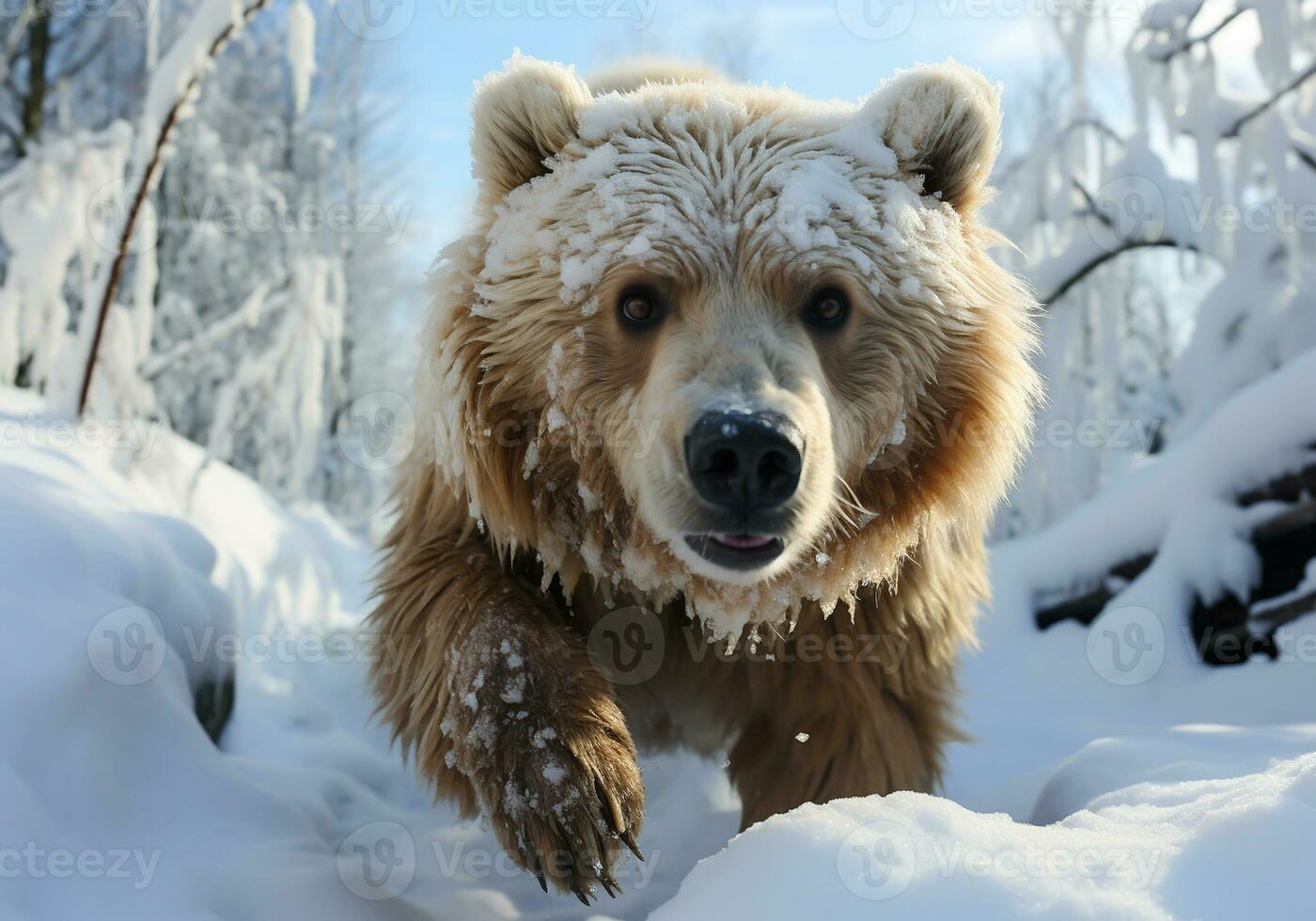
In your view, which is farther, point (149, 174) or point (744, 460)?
point (149, 174)

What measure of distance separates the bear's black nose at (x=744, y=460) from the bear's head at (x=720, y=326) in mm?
60

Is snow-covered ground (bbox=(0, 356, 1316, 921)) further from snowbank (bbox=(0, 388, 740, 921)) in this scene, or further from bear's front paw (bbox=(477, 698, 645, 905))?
bear's front paw (bbox=(477, 698, 645, 905))

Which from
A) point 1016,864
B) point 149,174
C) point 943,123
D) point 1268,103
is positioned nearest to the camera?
point 1016,864

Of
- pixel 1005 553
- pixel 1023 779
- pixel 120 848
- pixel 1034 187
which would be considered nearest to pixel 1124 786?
pixel 1023 779

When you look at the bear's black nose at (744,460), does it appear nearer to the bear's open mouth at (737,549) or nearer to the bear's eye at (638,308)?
the bear's open mouth at (737,549)

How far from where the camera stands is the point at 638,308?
2221mm

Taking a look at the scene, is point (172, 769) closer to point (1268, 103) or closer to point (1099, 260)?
point (1099, 260)

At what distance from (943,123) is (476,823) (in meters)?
2.21

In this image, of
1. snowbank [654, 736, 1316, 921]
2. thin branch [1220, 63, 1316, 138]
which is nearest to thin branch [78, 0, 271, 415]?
snowbank [654, 736, 1316, 921]

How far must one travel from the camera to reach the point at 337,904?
1986mm

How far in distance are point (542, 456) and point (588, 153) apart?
72 cm

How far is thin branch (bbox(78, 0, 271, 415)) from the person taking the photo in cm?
385

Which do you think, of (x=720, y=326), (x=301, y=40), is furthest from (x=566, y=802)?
(x=301, y=40)

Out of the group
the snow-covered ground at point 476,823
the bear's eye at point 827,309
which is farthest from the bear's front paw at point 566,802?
the bear's eye at point 827,309
